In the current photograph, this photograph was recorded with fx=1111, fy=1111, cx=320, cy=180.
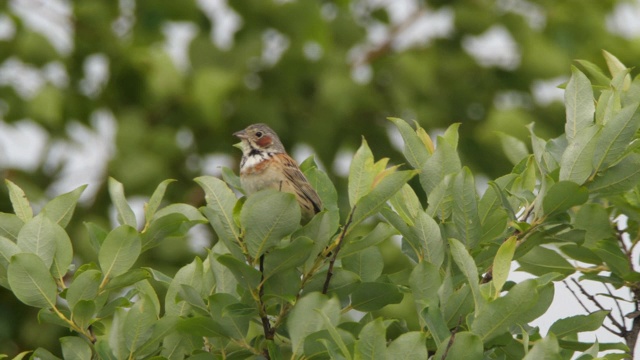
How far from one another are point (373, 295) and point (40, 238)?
2.60 ft

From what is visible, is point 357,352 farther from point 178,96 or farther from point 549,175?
point 178,96

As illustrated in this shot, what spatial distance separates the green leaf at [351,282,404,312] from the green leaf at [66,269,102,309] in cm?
60

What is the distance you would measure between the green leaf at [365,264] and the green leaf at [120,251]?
0.51 meters

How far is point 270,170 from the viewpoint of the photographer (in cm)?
435

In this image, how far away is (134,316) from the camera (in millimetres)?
2533

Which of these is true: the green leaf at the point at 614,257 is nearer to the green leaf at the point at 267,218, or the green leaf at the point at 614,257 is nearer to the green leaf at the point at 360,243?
the green leaf at the point at 360,243

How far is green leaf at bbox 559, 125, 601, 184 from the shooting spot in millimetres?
2537

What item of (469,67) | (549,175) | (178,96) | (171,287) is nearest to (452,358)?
(549,175)

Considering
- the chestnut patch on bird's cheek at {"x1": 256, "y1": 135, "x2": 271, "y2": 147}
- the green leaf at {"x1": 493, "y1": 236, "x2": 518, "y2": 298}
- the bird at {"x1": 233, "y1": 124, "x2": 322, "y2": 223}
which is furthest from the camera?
the chestnut patch on bird's cheek at {"x1": 256, "y1": 135, "x2": 271, "y2": 147}

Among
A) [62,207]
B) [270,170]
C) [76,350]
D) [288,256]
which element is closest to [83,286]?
[76,350]

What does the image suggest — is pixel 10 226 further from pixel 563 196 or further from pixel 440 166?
pixel 563 196

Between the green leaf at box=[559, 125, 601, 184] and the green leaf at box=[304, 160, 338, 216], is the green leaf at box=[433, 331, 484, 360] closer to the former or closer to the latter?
the green leaf at box=[559, 125, 601, 184]

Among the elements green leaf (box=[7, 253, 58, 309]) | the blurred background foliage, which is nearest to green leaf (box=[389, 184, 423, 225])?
green leaf (box=[7, 253, 58, 309])

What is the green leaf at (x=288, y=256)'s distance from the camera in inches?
95.9
